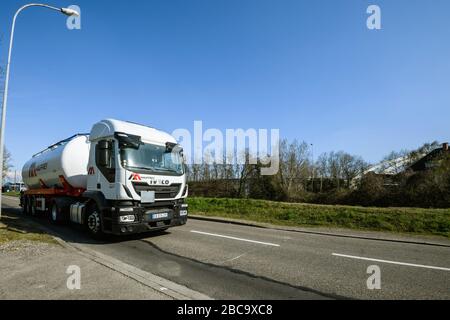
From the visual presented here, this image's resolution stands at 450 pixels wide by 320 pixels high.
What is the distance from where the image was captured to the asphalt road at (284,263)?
478 centimetres

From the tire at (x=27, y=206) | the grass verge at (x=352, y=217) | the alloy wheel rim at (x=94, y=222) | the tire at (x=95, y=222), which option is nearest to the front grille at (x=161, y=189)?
the tire at (x=95, y=222)

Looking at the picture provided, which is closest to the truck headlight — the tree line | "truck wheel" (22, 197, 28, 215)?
"truck wheel" (22, 197, 28, 215)

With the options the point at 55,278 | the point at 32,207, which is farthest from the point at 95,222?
the point at 32,207

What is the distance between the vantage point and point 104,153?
8344 mm

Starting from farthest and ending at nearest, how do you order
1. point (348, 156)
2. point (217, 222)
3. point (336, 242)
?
point (348, 156)
point (217, 222)
point (336, 242)

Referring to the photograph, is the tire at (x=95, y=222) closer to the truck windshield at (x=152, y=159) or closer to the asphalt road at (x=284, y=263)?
the asphalt road at (x=284, y=263)

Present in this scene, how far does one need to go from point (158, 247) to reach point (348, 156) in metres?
52.3

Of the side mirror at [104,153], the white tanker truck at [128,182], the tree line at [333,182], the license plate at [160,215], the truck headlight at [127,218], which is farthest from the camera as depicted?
the tree line at [333,182]

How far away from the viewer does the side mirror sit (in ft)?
27.3

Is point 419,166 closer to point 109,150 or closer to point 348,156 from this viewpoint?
point 348,156

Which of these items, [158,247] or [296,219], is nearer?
[158,247]

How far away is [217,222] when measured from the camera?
1452 centimetres
